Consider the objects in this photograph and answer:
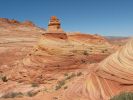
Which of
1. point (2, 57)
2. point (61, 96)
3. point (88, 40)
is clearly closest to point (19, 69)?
point (88, 40)

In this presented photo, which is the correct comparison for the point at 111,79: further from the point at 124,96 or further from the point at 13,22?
the point at 13,22

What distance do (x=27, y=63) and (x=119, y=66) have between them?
15692 millimetres

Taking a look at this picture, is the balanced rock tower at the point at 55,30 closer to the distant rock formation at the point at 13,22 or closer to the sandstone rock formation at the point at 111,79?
the sandstone rock formation at the point at 111,79

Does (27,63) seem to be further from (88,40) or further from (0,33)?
(0,33)

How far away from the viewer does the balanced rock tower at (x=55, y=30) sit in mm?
26109

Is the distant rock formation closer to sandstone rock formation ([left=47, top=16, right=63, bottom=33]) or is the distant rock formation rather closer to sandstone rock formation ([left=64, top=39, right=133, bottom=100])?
sandstone rock formation ([left=47, top=16, right=63, bottom=33])

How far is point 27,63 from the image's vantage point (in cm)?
2552

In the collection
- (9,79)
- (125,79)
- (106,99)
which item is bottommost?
(9,79)

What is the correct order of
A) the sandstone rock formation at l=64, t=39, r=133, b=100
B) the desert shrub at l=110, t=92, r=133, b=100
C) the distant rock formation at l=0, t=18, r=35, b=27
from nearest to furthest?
1. the desert shrub at l=110, t=92, r=133, b=100
2. the sandstone rock formation at l=64, t=39, r=133, b=100
3. the distant rock formation at l=0, t=18, r=35, b=27

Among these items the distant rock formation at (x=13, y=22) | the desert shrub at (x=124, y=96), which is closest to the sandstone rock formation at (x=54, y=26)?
the desert shrub at (x=124, y=96)

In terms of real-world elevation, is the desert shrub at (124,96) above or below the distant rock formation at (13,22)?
below

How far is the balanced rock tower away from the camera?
26109 mm

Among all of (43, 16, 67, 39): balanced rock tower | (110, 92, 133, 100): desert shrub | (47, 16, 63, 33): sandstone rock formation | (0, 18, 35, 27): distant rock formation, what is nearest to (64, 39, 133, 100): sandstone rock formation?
(110, 92, 133, 100): desert shrub

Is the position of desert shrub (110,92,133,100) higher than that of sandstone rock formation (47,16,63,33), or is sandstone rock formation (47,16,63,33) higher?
sandstone rock formation (47,16,63,33)
